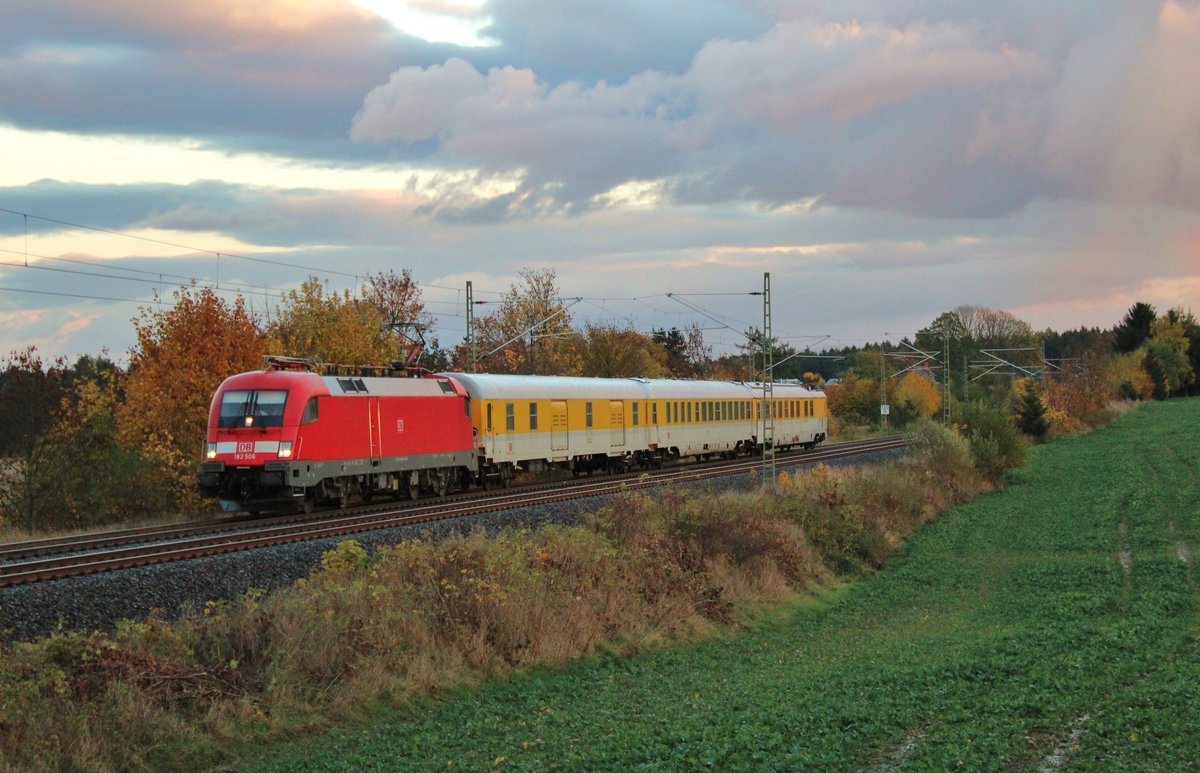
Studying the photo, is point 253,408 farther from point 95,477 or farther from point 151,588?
point 95,477

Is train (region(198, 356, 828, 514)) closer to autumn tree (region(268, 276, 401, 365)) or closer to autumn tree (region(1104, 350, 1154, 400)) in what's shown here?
autumn tree (region(268, 276, 401, 365))

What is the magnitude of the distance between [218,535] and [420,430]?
9.81 metres

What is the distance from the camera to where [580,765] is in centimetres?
1005

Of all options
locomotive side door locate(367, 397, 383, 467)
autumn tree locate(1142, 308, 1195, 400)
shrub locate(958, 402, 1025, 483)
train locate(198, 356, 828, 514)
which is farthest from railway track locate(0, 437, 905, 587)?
autumn tree locate(1142, 308, 1195, 400)

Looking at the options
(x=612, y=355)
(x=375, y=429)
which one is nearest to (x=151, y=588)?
(x=375, y=429)

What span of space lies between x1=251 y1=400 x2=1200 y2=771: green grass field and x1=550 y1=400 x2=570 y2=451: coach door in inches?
623

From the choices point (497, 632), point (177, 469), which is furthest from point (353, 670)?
point (177, 469)

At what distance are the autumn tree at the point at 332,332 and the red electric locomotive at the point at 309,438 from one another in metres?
14.0

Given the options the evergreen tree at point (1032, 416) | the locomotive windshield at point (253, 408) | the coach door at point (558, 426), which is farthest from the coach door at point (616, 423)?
the evergreen tree at point (1032, 416)

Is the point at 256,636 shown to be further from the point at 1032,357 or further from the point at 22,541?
the point at 1032,357

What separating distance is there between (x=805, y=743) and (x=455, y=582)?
5600mm

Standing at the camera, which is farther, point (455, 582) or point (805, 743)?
point (455, 582)

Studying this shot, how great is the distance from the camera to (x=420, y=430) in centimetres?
3150

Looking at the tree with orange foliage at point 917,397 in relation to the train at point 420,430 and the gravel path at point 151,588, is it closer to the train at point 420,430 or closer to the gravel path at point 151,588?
the train at point 420,430
